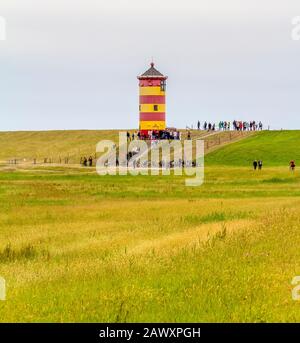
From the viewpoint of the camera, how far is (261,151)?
8925 cm

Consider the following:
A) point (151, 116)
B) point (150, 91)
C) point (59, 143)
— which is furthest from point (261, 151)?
point (59, 143)

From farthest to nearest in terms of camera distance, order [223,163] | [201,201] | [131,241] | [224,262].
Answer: [223,163] < [201,201] < [131,241] < [224,262]

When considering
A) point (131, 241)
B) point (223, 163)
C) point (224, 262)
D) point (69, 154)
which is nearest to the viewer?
point (224, 262)

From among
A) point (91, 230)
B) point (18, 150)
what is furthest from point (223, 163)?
point (91, 230)

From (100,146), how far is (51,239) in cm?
8215

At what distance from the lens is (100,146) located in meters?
107

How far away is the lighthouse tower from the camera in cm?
10044

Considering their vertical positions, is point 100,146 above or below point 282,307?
above

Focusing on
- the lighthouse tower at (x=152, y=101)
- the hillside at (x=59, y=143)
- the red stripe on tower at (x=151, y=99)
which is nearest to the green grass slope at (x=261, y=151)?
the hillside at (x=59, y=143)

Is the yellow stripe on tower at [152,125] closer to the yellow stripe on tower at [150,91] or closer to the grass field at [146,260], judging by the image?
the yellow stripe on tower at [150,91]

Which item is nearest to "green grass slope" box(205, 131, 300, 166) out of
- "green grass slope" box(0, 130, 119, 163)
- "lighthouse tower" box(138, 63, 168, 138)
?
"lighthouse tower" box(138, 63, 168, 138)

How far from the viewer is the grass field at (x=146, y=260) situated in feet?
42.1

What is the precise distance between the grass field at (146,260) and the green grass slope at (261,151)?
39.8 m
